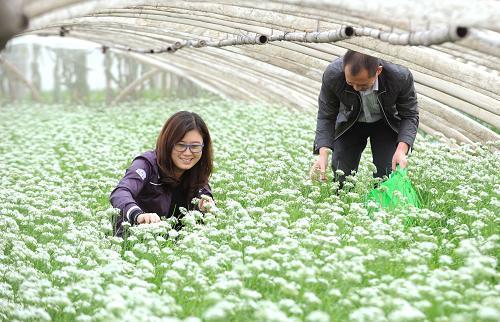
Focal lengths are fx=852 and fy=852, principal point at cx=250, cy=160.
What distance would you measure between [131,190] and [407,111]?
8.23ft

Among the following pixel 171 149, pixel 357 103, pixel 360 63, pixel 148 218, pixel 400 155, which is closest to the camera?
pixel 148 218

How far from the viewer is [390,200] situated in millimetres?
6859

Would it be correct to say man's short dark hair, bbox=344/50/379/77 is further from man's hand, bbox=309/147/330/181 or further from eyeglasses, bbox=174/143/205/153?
eyeglasses, bbox=174/143/205/153

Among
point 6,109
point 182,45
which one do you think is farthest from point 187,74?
point 182,45

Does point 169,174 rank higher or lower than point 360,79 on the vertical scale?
lower

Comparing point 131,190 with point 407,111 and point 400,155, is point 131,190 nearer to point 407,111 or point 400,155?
point 400,155

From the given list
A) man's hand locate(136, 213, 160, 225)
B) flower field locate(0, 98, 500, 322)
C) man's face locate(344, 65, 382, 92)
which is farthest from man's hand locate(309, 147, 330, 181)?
man's hand locate(136, 213, 160, 225)

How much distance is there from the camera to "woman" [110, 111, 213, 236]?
6.30 m

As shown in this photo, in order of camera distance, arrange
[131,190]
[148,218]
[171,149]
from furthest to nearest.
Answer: [171,149] < [131,190] < [148,218]

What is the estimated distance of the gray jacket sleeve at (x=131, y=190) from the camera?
6.06 metres

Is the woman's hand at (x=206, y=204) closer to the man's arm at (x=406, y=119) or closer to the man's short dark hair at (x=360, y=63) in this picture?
the man's short dark hair at (x=360, y=63)

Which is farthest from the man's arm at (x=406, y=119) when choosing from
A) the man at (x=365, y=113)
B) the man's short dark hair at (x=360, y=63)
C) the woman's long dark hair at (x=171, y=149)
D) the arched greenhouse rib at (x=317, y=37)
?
the woman's long dark hair at (x=171, y=149)

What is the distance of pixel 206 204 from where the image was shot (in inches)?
239

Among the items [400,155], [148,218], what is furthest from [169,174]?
[400,155]
